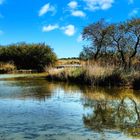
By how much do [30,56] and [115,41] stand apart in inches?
566

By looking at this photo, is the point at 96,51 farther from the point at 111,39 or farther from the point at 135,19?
the point at 135,19

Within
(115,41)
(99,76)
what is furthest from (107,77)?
(115,41)

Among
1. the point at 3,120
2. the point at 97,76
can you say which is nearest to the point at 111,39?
the point at 97,76

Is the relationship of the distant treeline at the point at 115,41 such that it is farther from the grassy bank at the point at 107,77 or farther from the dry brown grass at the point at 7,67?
the dry brown grass at the point at 7,67

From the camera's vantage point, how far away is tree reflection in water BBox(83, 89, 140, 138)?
352 inches

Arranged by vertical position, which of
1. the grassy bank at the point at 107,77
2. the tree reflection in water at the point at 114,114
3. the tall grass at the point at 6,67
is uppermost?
the tall grass at the point at 6,67

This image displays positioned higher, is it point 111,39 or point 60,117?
point 111,39

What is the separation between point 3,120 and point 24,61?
31601mm

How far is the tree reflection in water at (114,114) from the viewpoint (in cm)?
895

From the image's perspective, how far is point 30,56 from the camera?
133ft

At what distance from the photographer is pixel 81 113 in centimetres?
1089

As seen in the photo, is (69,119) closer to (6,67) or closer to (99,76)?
(99,76)

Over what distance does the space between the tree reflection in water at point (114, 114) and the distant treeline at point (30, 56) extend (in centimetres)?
2480

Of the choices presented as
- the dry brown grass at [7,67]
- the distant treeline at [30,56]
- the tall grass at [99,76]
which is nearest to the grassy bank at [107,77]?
the tall grass at [99,76]
